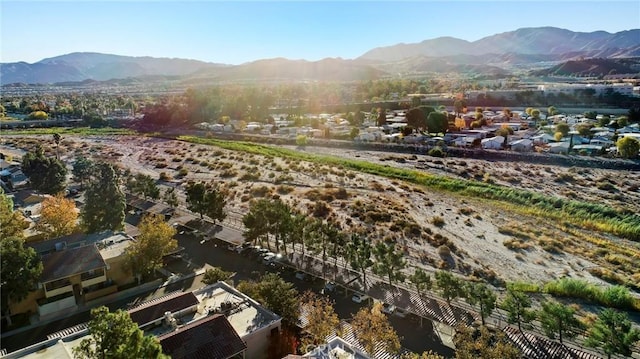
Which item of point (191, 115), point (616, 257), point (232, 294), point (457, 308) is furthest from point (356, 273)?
point (191, 115)

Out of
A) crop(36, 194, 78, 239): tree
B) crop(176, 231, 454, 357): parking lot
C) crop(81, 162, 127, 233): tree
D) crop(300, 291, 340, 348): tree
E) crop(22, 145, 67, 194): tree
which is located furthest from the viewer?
Answer: crop(22, 145, 67, 194): tree

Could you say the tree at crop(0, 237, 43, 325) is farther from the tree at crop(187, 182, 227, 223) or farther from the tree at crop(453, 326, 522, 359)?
the tree at crop(453, 326, 522, 359)

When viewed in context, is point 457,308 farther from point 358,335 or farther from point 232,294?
point 232,294

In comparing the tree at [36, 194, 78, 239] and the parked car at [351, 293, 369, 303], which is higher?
the tree at [36, 194, 78, 239]

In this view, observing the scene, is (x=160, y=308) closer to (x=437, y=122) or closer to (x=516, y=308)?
(x=516, y=308)

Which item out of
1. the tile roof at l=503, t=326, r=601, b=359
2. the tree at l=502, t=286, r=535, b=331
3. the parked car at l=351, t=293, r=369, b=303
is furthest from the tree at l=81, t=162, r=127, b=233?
the tile roof at l=503, t=326, r=601, b=359

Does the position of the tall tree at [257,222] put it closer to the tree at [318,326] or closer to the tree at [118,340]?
the tree at [318,326]
